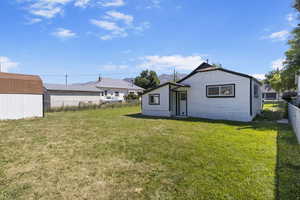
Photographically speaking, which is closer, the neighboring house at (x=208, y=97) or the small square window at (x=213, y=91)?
the neighboring house at (x=208, y=97)

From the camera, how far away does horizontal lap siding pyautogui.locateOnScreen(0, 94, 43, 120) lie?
11445mm

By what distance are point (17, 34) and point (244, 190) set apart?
19.8 m

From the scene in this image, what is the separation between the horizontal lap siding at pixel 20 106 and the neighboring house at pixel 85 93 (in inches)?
199

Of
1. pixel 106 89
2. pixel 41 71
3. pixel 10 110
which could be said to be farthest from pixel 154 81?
pixel 10 110

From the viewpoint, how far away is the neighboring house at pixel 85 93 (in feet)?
76.0

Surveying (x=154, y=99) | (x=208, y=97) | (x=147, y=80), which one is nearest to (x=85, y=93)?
(x=154, y=99)

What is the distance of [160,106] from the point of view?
13.7 meters

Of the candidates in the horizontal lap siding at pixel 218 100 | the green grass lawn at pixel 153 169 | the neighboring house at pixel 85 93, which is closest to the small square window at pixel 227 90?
the horizontal lap siding at pixel 218 100

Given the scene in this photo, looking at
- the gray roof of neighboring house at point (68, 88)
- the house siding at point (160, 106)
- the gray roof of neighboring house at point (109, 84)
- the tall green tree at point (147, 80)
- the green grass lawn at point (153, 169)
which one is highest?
the tall green tree at point (147, 80)

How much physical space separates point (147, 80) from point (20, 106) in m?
33.9

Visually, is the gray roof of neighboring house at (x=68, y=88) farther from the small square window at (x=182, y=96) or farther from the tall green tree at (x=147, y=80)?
the small square window at (x=182, y=96)

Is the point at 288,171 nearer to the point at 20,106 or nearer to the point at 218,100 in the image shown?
the point at 218,100

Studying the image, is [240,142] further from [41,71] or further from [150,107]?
[41,71]

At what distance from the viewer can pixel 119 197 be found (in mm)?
2611
